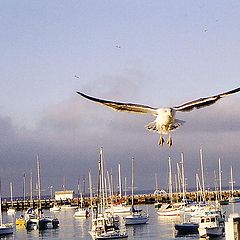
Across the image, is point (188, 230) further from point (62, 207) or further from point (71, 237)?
point (62, 207)

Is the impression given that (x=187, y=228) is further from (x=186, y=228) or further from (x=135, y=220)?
(x=135, y=220)

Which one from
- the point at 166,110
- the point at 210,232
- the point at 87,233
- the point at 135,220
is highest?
the point at 166,110

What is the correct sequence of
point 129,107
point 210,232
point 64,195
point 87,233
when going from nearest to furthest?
point 129,107
point 210,232
point 87,233
point 64,195

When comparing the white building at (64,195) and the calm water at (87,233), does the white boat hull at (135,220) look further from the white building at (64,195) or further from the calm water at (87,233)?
the white building at (64,195)

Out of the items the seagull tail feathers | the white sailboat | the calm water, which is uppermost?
the seagull tail feathers

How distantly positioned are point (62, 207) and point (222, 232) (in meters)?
72.9

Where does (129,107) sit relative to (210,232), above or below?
above

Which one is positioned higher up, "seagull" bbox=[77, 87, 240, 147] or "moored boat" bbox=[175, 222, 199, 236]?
"seagull" bbox=[77, 87, 240, 147]

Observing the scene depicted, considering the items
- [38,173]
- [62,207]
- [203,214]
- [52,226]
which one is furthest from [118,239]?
[62,207]

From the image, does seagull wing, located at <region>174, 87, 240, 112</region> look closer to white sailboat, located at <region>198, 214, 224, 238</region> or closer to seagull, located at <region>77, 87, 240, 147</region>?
seagull, located at <region>77, 87, 240, 147</region>

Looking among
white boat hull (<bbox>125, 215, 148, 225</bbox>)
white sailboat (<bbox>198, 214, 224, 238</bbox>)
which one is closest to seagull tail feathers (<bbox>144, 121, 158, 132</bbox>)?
white sailboat (<bbox>198, 214, 224, 238</bbox>)

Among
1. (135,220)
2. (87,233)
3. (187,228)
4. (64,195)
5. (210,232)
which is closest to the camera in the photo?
(210,232)

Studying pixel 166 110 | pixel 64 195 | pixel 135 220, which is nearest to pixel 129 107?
pixel 166 110

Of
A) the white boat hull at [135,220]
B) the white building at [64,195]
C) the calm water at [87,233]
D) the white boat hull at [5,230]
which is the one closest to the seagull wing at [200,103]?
the calm water at [87,233]
